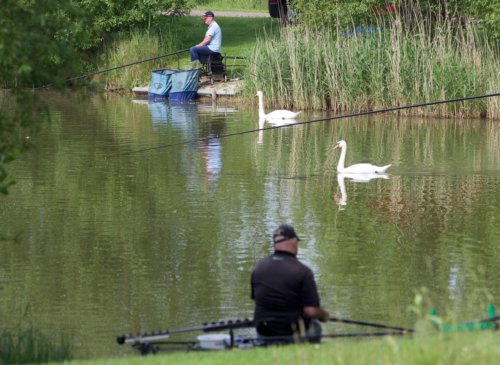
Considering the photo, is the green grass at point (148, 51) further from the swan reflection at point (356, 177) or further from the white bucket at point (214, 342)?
the white bucket at point (214, 342)

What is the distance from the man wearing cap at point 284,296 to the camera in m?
9.73

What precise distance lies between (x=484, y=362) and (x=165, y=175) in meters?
14.4

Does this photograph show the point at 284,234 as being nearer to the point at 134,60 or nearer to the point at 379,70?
the point at 379,70

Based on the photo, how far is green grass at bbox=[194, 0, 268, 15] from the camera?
5347cm

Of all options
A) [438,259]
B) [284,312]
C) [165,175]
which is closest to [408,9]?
[165,175]

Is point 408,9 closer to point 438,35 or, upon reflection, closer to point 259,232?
point 438,35

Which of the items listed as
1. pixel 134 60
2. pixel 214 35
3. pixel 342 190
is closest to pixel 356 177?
pixel 342 190

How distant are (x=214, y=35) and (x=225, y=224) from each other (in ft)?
62.7

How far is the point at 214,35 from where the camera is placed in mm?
35281

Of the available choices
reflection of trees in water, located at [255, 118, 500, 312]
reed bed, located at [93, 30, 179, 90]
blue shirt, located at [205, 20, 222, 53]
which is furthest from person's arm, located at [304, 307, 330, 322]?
reed bed, located at [93, 30, 179, 90]

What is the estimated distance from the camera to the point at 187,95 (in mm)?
36250

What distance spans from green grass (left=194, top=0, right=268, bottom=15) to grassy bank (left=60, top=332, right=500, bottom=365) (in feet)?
147

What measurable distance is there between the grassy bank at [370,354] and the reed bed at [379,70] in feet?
68.0

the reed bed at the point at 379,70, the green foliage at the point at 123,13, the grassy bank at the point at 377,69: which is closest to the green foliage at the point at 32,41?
the grassy bank at the point at 377,69
